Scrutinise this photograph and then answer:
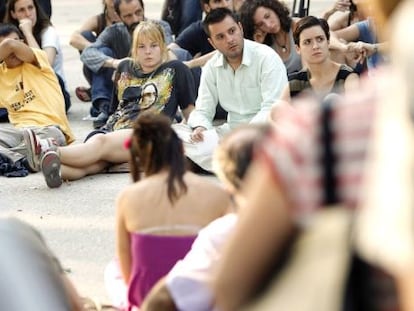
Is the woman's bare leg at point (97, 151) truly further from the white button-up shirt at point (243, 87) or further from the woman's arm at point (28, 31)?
the woman's arm at point (28, 31)

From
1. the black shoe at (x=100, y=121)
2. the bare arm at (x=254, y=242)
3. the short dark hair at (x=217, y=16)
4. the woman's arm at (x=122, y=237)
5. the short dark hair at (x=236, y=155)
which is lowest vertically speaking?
the black shoe at (x=100, y=121)

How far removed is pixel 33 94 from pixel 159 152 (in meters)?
4.12

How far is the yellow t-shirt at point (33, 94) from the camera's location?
8602 mm

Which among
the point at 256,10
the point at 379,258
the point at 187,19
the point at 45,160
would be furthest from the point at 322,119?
the point at 187,19

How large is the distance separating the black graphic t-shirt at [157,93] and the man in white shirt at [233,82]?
0.41ft

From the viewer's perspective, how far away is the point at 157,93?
8148mm

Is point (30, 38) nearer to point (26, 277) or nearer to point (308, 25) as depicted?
point (308, 25)

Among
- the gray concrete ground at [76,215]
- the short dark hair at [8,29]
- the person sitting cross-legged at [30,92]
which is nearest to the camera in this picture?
the gray concrete ground at [76,215]

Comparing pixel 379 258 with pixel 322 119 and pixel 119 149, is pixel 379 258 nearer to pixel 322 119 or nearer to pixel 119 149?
pixel 322 119

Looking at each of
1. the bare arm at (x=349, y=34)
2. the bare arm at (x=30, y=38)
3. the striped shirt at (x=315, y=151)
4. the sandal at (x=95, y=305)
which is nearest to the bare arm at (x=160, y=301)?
the sandal at (x=95, y=305)

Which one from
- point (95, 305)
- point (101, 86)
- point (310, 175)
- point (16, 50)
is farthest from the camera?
point (101, 86)

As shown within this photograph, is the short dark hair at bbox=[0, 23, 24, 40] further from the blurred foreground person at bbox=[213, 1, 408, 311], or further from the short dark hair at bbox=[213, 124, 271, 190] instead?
the blurred foreground person at bbox=[213, 1, 408, 311]

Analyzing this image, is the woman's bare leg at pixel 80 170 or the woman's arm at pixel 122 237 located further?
the woman's bare leg at pixel 80 170

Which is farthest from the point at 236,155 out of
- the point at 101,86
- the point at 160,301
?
the point at 101,86
